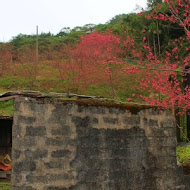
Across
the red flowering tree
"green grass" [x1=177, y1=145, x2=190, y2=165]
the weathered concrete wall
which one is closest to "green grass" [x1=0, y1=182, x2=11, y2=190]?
the weathered concrete wall

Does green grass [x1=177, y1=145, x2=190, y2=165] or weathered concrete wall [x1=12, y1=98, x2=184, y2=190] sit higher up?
weathered concrete wall [x1=12, y1=98, x2=184, y2=190]

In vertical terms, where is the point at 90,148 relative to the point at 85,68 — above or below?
below

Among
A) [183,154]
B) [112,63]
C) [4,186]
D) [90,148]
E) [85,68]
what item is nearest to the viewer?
[90,148]

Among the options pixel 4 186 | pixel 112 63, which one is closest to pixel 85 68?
pixel 112 63

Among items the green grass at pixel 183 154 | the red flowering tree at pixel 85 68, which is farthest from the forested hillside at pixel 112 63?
the green grass at pixel 183 154

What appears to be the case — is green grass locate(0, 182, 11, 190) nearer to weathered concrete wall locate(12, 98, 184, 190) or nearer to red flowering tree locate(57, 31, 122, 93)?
weathered concrete wall locate(12, 98, 184, 190)

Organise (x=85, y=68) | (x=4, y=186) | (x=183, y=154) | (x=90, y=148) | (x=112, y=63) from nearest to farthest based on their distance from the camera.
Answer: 1. (x=90, y=148)
2. (x=4, y=186)
3. (x=183, y=154)
4. (x=85, y=68)
5. (x=112, y=63)

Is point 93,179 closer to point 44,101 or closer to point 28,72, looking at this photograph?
point 44,101

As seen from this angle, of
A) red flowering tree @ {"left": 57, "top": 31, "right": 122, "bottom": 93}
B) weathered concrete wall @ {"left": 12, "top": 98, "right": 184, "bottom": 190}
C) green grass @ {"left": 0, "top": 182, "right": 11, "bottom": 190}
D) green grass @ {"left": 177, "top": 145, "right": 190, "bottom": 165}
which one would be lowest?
green grass @ {"left": 0, "top": 182, "right": 11, "bottom": 190}

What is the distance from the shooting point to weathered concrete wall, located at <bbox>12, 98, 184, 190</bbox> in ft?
13.9

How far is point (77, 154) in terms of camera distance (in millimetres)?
4609

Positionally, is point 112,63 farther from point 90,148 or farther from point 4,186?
point 90,148

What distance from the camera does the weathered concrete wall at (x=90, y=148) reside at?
4.23 m

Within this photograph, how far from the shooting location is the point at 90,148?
4734 mm
